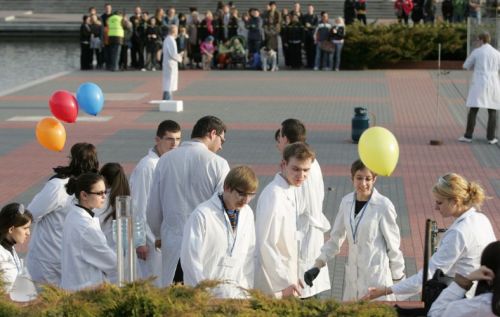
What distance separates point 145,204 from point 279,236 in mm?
1598

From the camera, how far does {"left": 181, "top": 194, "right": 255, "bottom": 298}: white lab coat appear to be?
770 centimetres

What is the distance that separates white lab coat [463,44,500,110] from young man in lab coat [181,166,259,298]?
41.8 feet

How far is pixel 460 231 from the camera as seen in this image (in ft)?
23.9

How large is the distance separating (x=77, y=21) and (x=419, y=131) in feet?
102

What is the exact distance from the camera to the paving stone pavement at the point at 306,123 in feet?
53.7

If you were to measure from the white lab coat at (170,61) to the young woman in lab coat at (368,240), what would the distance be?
56.7 ft

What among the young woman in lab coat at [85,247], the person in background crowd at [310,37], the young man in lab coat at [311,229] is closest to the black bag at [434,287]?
the young man in lab coat at [311,229]

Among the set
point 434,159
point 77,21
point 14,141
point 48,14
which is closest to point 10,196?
point 14,141

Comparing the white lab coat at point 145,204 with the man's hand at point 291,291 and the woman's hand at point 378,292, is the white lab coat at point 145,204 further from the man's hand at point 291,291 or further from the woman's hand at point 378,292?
the woman's hand at point 378,292

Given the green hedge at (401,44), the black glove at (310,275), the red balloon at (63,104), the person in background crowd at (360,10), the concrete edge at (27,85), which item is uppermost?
the red balloon at (63,104)

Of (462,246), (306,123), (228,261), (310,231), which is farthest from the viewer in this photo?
(306,123)

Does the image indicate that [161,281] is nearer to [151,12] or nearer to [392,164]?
[392,164]

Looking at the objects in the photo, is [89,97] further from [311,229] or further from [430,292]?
[430,292]

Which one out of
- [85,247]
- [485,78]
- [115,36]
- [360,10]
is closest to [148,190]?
[85,247]
